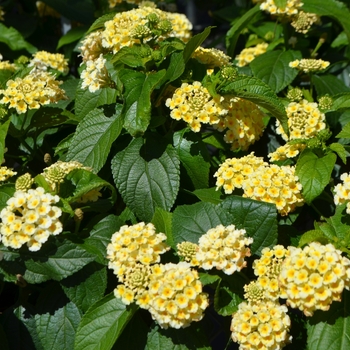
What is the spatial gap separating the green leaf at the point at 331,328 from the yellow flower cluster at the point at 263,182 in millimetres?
275

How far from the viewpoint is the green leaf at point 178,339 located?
49.6 inches

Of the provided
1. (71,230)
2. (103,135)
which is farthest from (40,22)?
(71,230)

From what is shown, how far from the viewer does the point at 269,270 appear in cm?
125

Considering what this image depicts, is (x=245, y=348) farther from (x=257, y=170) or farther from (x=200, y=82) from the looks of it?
(x=200, y=82)

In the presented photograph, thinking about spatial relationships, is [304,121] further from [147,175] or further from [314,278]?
[314,278]

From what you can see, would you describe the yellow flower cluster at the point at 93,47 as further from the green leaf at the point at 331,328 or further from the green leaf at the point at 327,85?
the green leaf at the point at 331,328

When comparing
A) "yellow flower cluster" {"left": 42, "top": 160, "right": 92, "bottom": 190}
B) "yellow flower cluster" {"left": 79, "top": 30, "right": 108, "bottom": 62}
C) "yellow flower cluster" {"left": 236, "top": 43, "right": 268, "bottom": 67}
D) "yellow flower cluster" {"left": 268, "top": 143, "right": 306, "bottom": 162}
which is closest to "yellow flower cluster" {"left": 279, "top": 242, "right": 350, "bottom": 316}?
"yellow flower cluster" {"left": 268, "top": 143, "right": 306, "bottom": 162}

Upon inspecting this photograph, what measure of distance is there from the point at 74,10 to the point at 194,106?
1.40 meters

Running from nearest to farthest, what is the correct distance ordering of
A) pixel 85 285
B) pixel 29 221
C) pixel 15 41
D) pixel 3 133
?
pixel 29 221, pixel 85 285, pixel 3 133, pixel 15 41

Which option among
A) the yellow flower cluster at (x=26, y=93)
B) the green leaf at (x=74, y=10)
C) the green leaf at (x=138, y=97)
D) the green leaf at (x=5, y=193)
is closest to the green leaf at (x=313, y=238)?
the green leaf at (x=138, y=97)

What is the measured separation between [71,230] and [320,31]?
58.1 inches

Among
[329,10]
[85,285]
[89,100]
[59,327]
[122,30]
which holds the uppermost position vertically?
[122,30]

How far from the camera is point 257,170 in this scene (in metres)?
1.45

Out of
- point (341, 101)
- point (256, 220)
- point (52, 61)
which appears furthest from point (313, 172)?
point (52, 61)
